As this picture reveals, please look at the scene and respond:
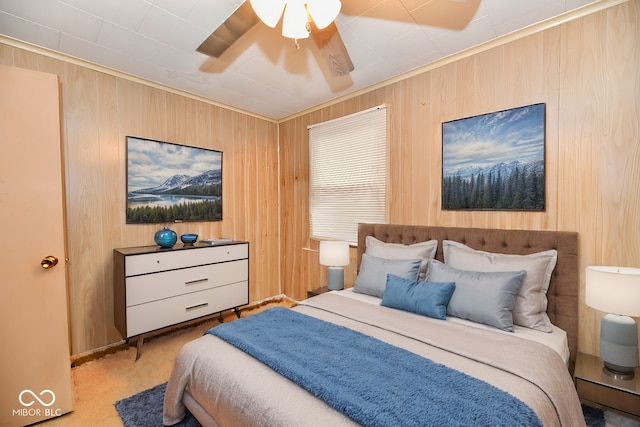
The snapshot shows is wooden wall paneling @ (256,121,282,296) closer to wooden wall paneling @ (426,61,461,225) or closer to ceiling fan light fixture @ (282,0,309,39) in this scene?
wooden wall paneling @ (426,61,461,225)

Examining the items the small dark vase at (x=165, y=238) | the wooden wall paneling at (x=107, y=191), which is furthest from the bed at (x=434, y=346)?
the wooden wall paneling at (x=107, y=191)

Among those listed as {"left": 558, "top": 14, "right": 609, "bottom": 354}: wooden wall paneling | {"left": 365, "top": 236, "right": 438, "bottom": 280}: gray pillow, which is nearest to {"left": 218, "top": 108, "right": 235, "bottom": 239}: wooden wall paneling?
{"left": 365, "top": 236, "right": 438, "bottom": 280}: gray pillow

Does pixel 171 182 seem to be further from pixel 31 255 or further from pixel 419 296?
pixel 419 296

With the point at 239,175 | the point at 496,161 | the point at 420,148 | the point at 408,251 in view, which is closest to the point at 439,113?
the point at 420,148

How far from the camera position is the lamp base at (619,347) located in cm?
158

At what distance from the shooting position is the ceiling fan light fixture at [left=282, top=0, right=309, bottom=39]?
4.81 feet

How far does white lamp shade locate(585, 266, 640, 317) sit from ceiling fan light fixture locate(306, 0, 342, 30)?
79.0 inches

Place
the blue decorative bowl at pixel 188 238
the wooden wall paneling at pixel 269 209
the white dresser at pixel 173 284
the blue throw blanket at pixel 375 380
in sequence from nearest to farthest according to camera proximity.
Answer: the blue throw blanket at pixel 375 380 < the white dresser at pixel 173 284 < the blue decorative bowl at pixel 188 238 < the wooden wall paneling at pixel 269 209

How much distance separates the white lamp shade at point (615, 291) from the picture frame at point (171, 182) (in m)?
3.36

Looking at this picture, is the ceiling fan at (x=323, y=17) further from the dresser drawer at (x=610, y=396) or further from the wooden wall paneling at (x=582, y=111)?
the dresser drawer at (x=610, y=396)

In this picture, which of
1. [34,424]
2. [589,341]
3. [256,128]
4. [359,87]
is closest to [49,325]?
[34,424]

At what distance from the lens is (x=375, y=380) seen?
3.87 ft

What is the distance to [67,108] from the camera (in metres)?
2.45

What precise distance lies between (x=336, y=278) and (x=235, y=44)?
2.32 m
